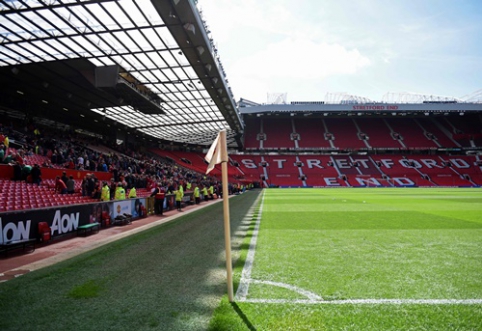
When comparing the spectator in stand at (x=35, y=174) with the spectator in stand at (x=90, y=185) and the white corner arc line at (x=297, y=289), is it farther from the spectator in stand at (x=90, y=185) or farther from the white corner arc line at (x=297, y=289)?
the white corner arc line at (x=297, y=289)

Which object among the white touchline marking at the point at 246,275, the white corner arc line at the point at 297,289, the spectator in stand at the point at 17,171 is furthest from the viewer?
the spectator in stand at the point at 17,171

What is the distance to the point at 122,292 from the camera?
4.32m

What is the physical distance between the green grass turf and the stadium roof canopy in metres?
11.1

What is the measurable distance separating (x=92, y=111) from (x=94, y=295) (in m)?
29.3

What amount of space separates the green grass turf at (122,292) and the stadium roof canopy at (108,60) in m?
11.1

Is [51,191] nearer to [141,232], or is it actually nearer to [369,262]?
[141,232]

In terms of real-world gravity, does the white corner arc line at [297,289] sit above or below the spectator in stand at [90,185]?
below

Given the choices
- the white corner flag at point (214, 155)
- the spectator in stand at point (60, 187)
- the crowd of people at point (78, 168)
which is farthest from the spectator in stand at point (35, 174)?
the white corner flag at point (214, 155)

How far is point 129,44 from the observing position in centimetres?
1675

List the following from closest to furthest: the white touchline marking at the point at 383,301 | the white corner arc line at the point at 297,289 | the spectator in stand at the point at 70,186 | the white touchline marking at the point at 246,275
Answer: the white touchline marking at the point at 383,301
the white corner arc line at the point at 297,289
the white touchline marking at the point at 246,275
the spectator in stand at the point at 70,186

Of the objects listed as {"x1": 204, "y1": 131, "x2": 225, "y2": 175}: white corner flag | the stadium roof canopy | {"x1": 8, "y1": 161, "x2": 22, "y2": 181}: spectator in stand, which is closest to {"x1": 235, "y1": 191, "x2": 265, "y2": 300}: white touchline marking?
{"x1": 204, "y1": 131, "x2": 225, "y2": 175}: white corner flag

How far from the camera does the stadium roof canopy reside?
13750mm

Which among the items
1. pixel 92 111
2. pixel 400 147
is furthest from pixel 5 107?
A: pixel 400 147

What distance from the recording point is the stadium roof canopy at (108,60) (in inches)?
541
